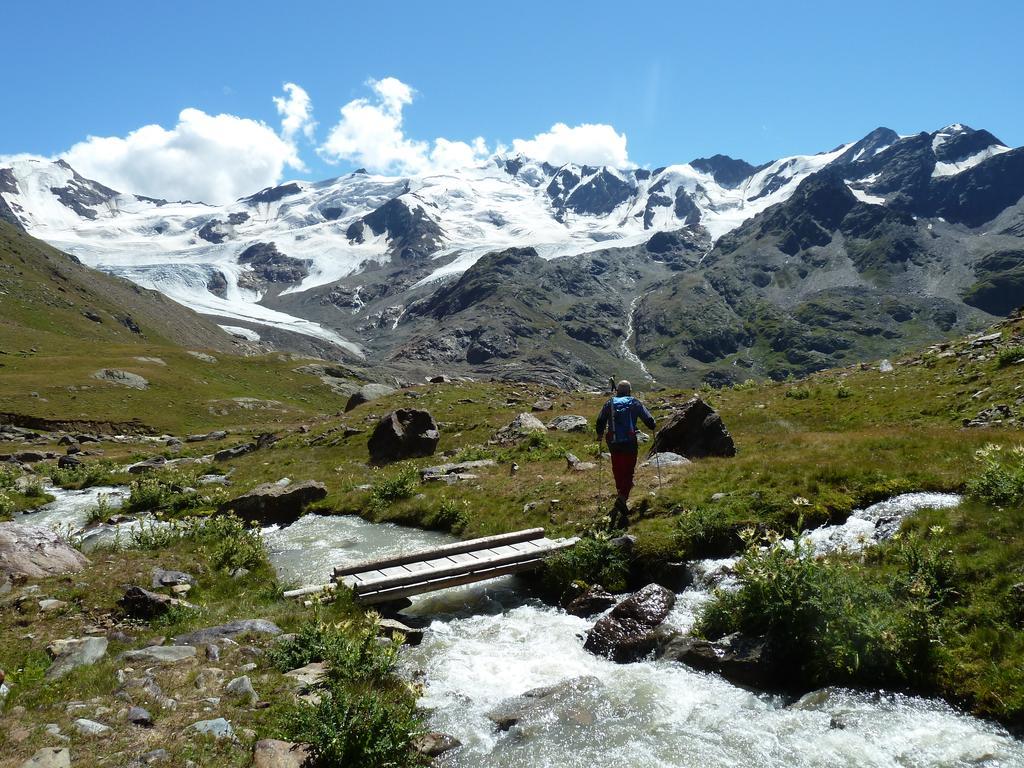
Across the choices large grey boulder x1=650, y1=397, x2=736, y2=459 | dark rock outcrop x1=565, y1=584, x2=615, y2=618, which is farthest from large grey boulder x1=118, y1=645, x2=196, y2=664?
large grey boulder x1=650, y1=397, x2=736, y2=459

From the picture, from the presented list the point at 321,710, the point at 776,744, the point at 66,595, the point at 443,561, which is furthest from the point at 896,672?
the point at 66,595

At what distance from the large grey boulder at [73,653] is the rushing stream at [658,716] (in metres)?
5.43

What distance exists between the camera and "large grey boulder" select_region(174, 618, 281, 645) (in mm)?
12148

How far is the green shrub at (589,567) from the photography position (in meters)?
16.0

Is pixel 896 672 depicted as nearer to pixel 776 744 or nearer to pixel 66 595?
pixel 776 744

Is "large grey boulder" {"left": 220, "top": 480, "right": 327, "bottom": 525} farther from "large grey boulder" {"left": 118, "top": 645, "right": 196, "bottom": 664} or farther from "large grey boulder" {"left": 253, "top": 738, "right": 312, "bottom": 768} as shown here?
"large grey boulder" {"left": 253, "top": 738, "right": 312, "bottom": 768}

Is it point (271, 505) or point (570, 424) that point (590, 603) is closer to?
point (271, 505)

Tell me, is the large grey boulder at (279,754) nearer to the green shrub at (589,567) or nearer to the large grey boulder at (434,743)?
the large grey boulder at (434,743)

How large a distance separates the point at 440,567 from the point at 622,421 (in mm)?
6754

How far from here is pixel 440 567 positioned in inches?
657

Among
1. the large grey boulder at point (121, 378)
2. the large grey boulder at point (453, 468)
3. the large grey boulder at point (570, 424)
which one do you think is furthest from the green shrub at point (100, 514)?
the large grey boulder at point (121, 378)

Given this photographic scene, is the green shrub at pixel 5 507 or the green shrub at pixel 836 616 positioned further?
the green shrub at pixel 5 507

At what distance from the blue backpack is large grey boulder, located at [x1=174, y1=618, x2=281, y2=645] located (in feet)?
34.4

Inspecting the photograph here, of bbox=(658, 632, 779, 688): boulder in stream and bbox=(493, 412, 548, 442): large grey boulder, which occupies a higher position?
bbox=(493, 412, 548, 442): large grey boulder
